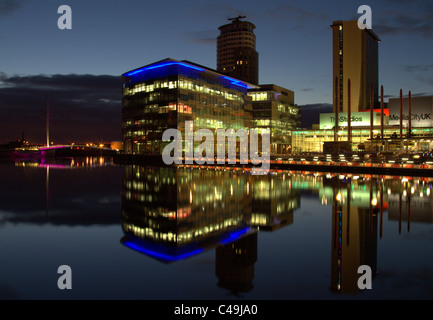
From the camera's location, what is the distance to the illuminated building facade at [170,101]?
91.9 meters

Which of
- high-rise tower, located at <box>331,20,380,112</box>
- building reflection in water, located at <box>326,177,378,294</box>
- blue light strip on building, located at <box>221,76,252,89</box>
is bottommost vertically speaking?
building reflection in water, located at <box>326,177,378,294</box>

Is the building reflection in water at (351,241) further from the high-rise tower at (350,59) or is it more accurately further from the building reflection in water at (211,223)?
the high-rise tower at (350,59)

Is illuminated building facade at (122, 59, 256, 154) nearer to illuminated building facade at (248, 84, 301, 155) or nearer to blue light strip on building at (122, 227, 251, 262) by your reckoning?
illuminated building facade at (248, 84, 301, 155)

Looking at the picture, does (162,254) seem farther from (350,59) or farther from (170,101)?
(350,59)

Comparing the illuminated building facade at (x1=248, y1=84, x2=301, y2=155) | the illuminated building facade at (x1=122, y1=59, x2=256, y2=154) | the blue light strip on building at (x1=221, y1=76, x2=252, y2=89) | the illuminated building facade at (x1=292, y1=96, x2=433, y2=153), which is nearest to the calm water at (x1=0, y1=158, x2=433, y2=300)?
the illuminated building facade at (x1=122, y1=59, x2=256, y2=154)

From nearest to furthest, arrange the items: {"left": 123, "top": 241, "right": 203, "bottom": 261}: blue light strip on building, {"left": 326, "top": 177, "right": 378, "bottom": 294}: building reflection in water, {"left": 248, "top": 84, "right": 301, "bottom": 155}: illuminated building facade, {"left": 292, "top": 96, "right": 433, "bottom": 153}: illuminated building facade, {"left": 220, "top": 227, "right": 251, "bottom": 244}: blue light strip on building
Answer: {"left": 326, "top": 177, "right": 378, "bottom": 294}: building reflection in water
{"left": 123, "top": 241, "right": 203, "bottom": 261}: blue light strip on building
{"left": 220, "top": 227, "right": 251, "bottom": 244}: blue light strip on building
{"left": 292, "top": 96, "right": 433, "bottom": 153}: illuminated building facade
{"left": 248, "top": 84, "right": 301, "bottom": 155}: illuminated building facade

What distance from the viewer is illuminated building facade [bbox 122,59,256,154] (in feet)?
301

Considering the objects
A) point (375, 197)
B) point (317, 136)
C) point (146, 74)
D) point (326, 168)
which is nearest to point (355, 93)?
point (317, 136)

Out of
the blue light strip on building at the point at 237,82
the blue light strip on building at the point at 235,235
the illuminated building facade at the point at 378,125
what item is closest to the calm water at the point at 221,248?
the blue light strip on building at the point at 235,235

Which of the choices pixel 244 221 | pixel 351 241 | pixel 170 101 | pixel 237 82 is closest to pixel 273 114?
pixel 237 82

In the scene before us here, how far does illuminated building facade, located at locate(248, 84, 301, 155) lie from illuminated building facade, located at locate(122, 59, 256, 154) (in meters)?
13.9

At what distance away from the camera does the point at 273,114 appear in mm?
124250

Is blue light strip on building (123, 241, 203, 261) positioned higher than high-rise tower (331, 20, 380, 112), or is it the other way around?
high-rise tower (331, 20, 380, 112)

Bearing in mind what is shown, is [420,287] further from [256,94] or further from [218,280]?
[256,94]
